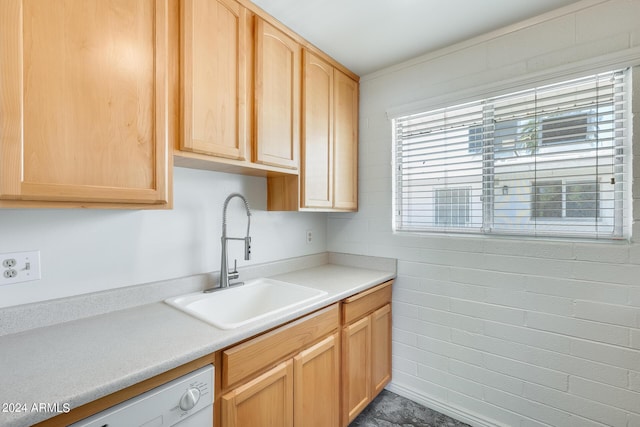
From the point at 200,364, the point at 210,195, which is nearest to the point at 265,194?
the point at 210,195

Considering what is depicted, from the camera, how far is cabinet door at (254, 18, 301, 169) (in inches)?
60.2

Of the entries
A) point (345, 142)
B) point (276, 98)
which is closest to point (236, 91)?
point (276, 98)

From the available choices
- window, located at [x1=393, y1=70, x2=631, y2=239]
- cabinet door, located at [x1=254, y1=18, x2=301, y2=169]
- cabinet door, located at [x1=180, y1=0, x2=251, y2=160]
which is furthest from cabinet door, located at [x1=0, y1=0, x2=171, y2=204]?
window, located at [x1=393, y1=70, x2=631, y2=239]

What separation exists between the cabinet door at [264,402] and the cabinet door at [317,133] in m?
0.93

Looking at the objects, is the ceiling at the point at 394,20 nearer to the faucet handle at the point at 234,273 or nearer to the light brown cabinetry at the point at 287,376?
the faucet handle at the point at 234,273

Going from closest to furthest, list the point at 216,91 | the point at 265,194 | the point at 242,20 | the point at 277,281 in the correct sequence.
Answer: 1. the point at 216,91
2. the point at 242,20
3. the point at 277,281
4. the point at 265,194

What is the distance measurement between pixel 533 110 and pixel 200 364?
2028mm

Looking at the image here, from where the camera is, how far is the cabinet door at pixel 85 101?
85 cm

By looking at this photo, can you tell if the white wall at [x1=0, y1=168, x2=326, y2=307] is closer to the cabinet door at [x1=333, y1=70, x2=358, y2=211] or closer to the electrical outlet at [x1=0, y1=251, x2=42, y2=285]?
the electrical outlet at [x1=0, y1=251, x2=42, y2=285]

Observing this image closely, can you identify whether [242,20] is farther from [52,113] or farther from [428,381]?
[428,381]

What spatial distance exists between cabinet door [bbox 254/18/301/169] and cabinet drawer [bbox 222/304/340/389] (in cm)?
83

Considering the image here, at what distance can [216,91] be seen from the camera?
1.34 metres

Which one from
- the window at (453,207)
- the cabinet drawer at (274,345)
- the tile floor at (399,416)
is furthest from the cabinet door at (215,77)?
the tile floor at (399,416)

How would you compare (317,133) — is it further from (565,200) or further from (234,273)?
(565,200)
